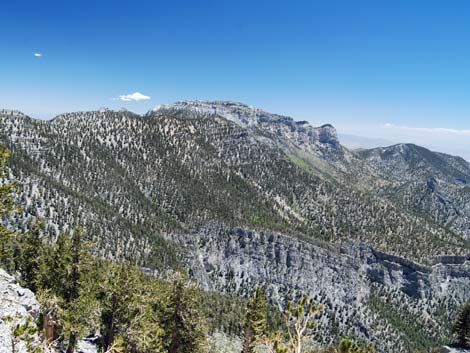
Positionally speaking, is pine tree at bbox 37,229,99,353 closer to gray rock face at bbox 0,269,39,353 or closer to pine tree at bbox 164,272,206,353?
gray rock face at bbox 0,269,39,353

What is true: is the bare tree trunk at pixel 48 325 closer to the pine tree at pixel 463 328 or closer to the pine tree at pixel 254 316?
the pine tree at pixel 254 316

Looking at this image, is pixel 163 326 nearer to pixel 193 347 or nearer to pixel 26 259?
pixel 193 347

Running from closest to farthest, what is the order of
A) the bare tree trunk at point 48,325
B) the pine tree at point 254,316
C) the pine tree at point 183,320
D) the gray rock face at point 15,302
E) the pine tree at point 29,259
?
1. the gray rock face at point 15,302
2. the bare tree trunk at point 48,325
3. the pine tree at point 254,316
4. the pine tree at point 183,320
5. the pine tree at point 29,259

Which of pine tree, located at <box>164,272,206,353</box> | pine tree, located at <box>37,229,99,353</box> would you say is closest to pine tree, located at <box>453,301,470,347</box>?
pine tree, located at <box>164,272,206,353</box>

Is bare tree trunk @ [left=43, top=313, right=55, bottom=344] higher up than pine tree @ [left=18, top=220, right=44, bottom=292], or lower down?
lower down

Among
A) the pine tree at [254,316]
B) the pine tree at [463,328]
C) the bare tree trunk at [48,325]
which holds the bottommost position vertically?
the pine tree at [463,328]

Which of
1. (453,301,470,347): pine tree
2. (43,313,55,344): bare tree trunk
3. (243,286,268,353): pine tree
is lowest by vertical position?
(453,301,470,347): pine tree

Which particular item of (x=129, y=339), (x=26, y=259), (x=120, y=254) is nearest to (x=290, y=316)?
(x=129, y=339)

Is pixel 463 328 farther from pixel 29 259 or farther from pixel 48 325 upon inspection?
pixel 29 259

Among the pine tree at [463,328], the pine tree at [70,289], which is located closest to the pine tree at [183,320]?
the pine tree at [70,289]

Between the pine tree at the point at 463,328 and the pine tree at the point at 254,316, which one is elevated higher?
the pine tree at the point at 254,316

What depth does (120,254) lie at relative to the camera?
199750mm

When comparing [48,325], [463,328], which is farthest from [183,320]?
[463,328]

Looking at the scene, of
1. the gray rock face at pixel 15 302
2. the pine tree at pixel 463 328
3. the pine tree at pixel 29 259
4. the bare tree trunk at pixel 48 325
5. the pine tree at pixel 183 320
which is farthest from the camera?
the pine tree at pixel 463 328
